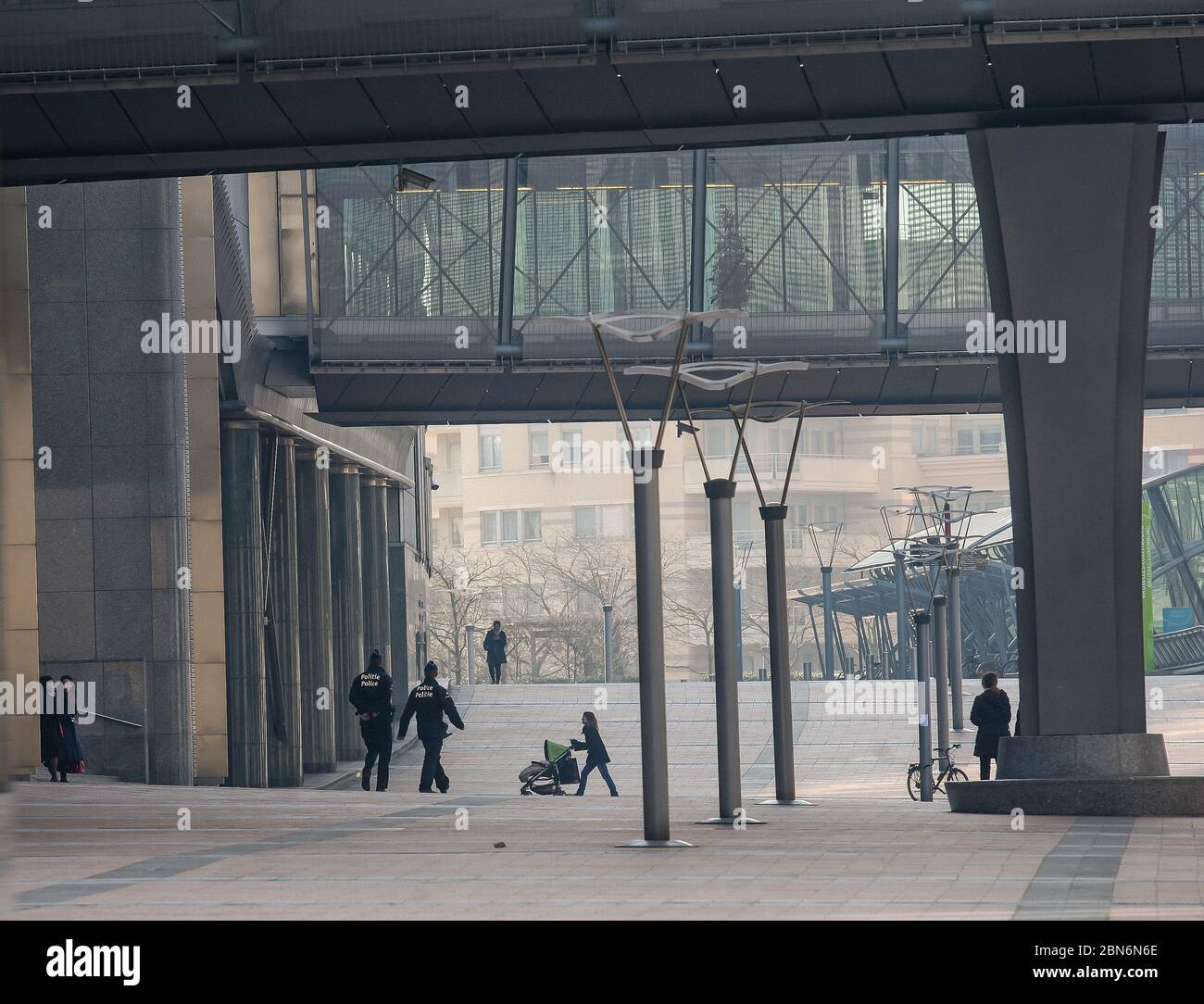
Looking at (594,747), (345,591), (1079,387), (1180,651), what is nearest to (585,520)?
(1180,651)

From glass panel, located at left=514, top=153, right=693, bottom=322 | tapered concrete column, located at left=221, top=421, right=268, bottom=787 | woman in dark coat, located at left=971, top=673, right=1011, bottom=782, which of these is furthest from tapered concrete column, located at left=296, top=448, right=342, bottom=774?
woman in dark coat, located at left=971, top=673, right=1011, bottom=782

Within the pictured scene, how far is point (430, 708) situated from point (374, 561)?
2496 cm

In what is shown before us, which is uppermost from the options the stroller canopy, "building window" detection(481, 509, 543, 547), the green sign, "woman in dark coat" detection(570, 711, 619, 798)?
"building window" detection(481, 509, 543, 547)

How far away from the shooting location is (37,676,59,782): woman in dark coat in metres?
24.5

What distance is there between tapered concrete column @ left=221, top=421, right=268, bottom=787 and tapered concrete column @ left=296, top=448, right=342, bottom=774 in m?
6.27

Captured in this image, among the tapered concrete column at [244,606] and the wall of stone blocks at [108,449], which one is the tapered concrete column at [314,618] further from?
the wall of stone blocks at [108,449]

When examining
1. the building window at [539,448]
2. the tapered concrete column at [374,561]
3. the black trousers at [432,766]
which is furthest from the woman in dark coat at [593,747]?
the building window at [539,448]

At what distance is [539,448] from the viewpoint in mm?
117000

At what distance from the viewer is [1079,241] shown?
52.9 feet

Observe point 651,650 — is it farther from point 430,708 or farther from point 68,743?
point 68,743

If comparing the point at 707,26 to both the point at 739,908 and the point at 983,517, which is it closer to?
the point at 739,908

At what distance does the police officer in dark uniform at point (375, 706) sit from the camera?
78.3ft

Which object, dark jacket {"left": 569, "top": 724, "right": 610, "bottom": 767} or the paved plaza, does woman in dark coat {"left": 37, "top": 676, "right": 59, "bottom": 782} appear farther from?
dark jacket {"left": 569, "top": 724, "right": 610, "bottom": 767}

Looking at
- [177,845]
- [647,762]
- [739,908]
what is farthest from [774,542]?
[739,908]
